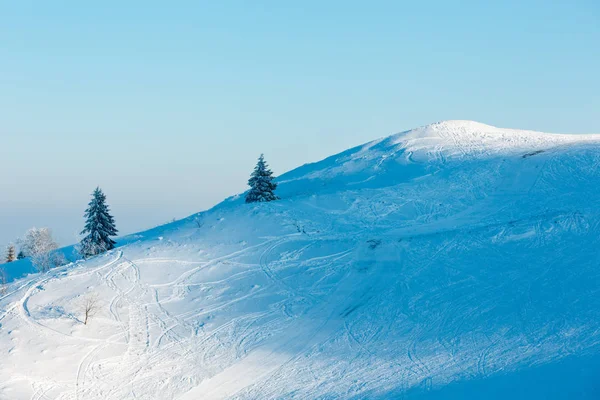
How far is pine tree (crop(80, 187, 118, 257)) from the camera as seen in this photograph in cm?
4175

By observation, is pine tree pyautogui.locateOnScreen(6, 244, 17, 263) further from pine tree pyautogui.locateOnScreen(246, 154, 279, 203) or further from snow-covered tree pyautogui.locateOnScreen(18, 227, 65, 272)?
pine tree pyautogui.locateOnScreen(246, 154, 279, 203)

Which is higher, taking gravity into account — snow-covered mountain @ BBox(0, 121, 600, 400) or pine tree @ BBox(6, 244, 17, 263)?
pine tree @ BBox(6, 244, 17, 263)

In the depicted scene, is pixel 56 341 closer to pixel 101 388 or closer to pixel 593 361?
pixel 101 388

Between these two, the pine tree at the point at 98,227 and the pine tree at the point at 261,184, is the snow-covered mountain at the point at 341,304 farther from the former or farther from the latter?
the pine tree at the point at 98,227

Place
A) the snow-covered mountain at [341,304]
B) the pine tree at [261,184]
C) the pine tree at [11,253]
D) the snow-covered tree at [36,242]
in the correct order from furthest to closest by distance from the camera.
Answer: the pine tree at [11,253] → the snow-covered tree at [36,242] → the pine tree at [261,184] → the snow-covered mountain at [341,304]

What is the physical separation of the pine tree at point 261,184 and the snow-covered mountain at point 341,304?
3216mm

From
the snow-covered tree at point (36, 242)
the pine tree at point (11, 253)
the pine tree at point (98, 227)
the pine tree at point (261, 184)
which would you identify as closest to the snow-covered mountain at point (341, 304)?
the pine tree at point (261, 184)

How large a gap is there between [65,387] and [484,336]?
1590 cm

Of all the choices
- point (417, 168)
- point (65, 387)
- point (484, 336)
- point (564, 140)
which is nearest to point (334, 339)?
point (484, 336)

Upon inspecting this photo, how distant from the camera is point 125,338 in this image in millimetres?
24188

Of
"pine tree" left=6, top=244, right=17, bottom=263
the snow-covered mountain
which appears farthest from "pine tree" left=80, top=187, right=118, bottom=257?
"pine tree" left=6, top=244, right=17, bottom=263

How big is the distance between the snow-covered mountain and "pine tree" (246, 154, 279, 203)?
10.6 feet

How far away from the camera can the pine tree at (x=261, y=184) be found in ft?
133

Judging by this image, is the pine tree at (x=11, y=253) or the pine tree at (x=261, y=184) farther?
the pine tree at (x=11, y=253)
